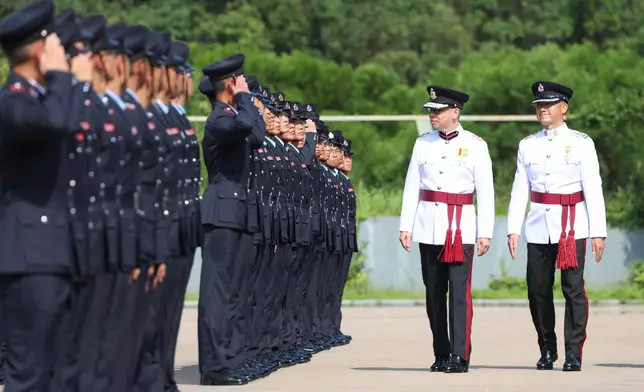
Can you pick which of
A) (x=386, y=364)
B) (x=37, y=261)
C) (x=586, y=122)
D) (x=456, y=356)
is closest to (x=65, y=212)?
(x=37, y=261)

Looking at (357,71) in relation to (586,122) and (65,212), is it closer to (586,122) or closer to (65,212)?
(586,122)

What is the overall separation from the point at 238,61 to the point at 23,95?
4.82 metres

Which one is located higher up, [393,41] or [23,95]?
[393,41]

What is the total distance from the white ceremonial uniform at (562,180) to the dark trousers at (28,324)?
22.1 feet

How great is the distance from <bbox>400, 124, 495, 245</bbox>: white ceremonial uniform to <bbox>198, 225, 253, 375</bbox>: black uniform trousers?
1958 millimetres

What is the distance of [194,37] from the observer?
4984 cm

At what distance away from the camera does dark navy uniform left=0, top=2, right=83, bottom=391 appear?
8.43m

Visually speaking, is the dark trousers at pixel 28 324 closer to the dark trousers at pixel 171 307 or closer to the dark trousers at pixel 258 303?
the dark trousers at pixel 171 307

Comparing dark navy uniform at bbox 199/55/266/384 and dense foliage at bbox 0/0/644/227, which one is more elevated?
dense foliage at bbox 0/0/644/227

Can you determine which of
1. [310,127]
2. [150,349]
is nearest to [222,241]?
[150,349]

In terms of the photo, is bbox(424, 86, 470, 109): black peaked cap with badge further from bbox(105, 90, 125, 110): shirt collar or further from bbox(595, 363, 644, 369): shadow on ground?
bbox(105, 90, 125, 110): shirt collar

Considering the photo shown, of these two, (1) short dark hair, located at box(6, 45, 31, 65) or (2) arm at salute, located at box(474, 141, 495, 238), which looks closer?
(1) short dark hair, located at box(6, 45, 31, 65)

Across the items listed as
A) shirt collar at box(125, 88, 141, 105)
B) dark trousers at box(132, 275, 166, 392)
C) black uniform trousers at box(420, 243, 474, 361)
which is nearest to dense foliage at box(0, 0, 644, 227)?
black uniform trousers at box(420, 243, 474, 361)

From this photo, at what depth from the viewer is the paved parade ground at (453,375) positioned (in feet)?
43.4
